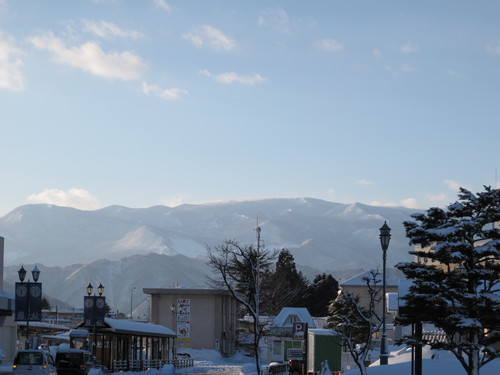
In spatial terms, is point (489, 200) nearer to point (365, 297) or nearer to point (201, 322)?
point (201, 322)

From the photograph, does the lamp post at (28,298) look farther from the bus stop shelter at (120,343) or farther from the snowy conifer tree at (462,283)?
the snowy conifer tree at (462,283)

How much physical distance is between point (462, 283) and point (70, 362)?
77.1 feet

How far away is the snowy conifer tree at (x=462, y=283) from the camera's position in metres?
29.9

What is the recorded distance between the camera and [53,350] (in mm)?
65188

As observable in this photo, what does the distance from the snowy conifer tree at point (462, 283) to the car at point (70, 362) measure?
831 inches

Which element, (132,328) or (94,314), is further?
(132,328)

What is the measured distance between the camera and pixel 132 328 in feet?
198

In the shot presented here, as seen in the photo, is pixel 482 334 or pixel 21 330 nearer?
pixel 482 334

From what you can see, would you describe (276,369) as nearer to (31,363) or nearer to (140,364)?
(140,364)

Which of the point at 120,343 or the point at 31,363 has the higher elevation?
the point at 31,363

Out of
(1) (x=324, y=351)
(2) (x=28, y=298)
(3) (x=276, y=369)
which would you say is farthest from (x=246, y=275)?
(2) (x=28, y=298)

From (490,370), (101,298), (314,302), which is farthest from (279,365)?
(314,302)

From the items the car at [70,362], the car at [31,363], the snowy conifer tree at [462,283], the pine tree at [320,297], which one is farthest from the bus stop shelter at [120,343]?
the pine tree at [320,297]

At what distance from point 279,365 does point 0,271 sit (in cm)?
2918
